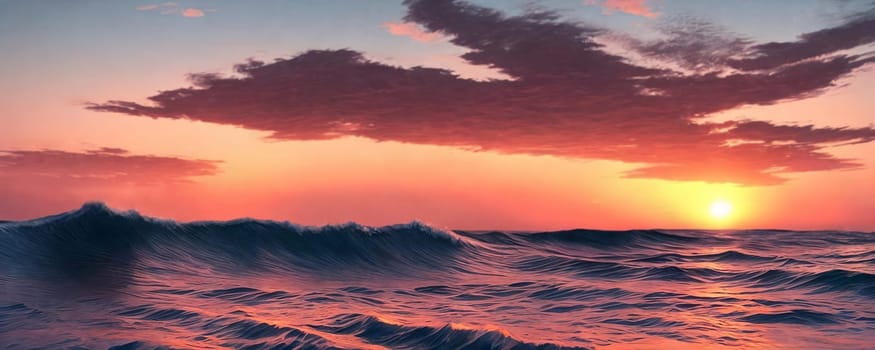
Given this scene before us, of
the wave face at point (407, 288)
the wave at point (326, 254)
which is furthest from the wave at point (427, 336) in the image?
the wave at point (326, 254)

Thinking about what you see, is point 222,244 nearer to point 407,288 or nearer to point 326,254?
point 326,254

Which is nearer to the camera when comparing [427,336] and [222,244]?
[427,336]

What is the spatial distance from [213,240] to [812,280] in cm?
1761

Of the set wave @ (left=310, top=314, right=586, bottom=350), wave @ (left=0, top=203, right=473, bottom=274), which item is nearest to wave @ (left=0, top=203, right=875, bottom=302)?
wave @ (left=0, top=203, right=473, bottom=274)

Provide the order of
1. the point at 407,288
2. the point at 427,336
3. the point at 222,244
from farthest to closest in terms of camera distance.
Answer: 1. the point at 222,244
2. the point at 407,288
3. the point at 427,336

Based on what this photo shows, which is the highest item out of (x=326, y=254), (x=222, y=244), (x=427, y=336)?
(x=222, y=244)

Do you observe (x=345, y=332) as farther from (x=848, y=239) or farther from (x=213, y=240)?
(x=848, y=239)

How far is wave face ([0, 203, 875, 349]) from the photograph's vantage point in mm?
10578

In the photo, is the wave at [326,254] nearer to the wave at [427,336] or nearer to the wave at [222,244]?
the wave at [222,244]

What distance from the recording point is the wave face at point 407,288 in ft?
34.7

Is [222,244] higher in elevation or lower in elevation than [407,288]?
higher

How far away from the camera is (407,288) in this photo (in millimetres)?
17375

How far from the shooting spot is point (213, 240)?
23016mm

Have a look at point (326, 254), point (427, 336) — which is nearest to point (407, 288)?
point (326, 254)
